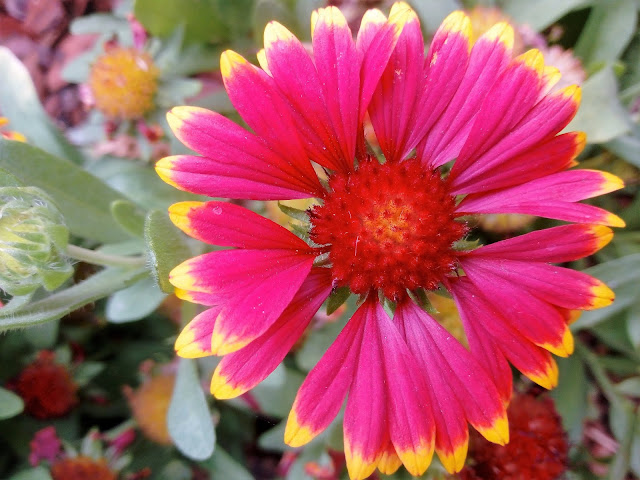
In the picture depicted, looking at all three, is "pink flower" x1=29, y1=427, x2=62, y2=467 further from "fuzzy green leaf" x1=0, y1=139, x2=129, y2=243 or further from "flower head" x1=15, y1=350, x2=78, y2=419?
"fuzzy green leaf" x1=0, y1=139, x2=129, y2=243

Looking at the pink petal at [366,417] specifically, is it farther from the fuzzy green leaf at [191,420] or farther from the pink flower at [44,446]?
the pink flower at [44,446]

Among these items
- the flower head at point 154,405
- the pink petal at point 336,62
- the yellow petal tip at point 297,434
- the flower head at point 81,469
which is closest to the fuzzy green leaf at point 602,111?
the pink petal at point 336,62

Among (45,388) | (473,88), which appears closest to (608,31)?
(473,88)

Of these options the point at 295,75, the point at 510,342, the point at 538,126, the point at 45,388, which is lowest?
the point at 45,388

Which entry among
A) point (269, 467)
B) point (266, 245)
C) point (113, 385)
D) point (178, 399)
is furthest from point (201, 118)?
point (269, 467)

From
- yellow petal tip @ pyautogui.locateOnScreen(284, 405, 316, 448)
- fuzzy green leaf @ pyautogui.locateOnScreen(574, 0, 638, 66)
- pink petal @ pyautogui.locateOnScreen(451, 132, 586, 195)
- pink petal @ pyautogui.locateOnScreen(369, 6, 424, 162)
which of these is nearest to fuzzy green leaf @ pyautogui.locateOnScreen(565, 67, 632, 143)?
fuzzy green leaf @ pyautogui.locateOnScreen(574, 0, 638, 66)

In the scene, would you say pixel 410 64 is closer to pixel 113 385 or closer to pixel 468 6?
pixel 468 6

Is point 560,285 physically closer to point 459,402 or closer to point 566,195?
point 566,195
